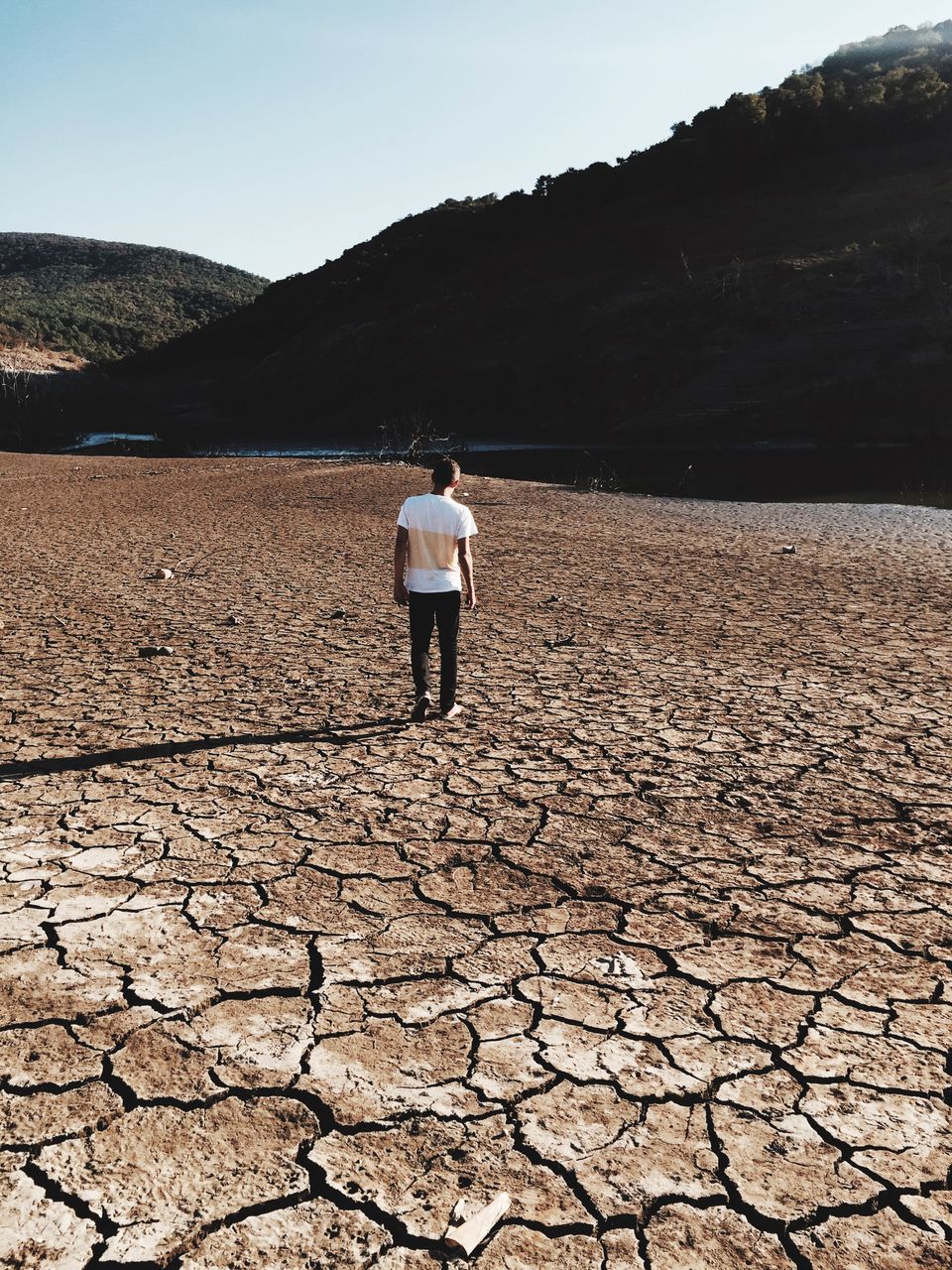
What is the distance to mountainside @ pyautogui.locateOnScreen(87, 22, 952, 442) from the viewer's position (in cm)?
3312

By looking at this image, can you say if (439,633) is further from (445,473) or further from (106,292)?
(106,292)

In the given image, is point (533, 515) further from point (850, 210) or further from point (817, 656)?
point (850, 210)

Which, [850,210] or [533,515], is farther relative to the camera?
[850,210]

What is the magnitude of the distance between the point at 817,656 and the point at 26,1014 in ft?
19.8

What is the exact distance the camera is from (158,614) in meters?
8.59

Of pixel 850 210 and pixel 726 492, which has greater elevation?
A: pixel 850 210

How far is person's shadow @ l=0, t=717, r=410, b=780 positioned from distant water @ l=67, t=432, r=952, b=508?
1519 centimetres

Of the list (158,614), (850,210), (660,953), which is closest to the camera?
(660,953)

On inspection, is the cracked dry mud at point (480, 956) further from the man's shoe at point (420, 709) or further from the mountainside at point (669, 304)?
the mountainside at point (669, 304)

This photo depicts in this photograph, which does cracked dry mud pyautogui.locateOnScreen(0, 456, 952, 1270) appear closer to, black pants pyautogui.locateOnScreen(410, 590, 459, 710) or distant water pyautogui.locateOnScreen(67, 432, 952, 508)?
black pants pyautogui.locateOnScreen(410, 590, 459, 710)

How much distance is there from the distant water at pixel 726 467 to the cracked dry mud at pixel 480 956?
1416 centimetres

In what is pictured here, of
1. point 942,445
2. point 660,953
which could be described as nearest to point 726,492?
point 942,445

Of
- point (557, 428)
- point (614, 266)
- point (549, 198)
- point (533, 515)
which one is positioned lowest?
point (533, 515)

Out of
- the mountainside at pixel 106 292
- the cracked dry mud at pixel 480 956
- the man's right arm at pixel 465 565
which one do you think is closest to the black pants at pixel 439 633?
the man's right arm at pixel 465 565
